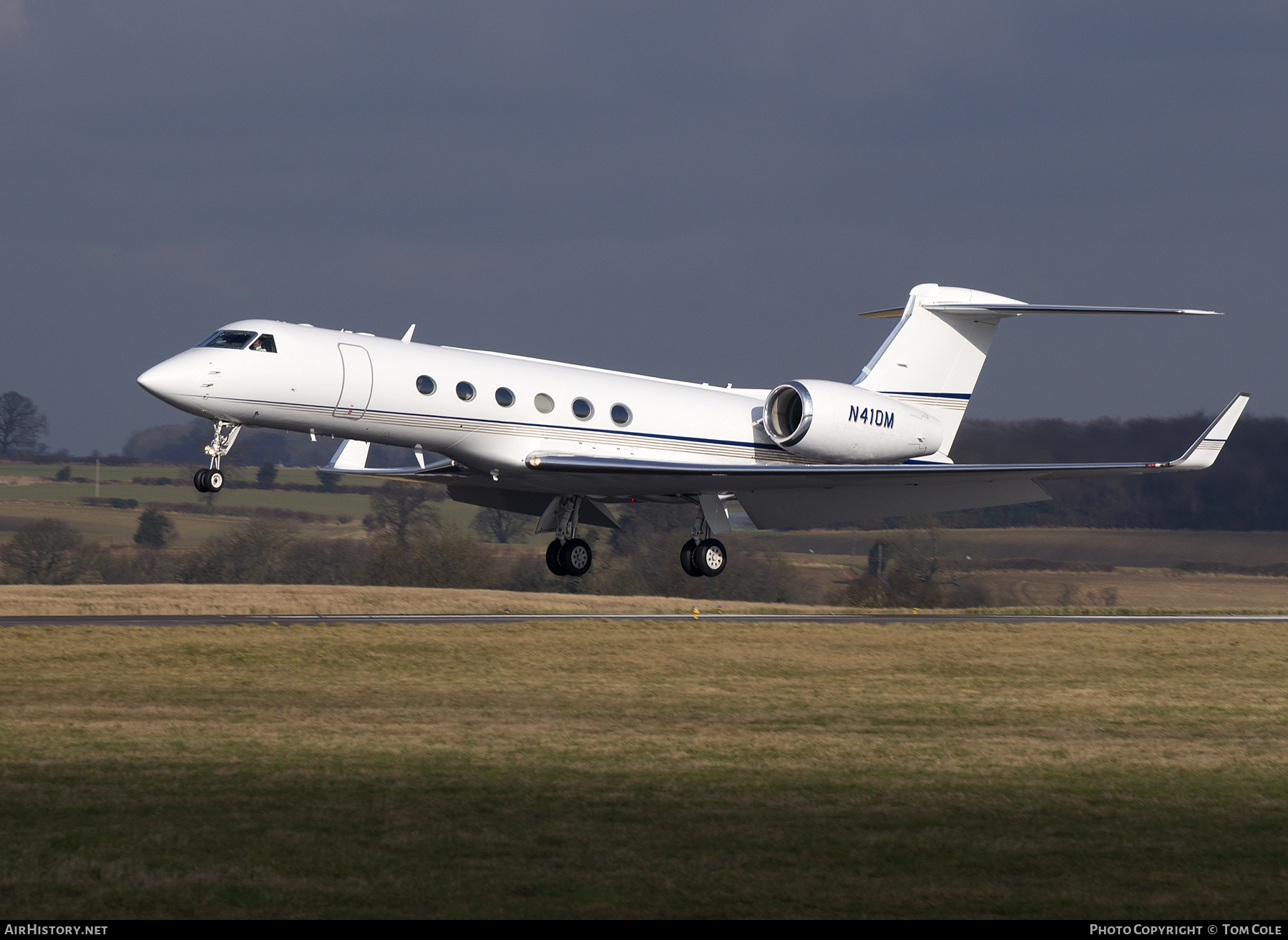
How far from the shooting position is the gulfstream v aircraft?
21.1m

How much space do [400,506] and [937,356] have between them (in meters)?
57.0

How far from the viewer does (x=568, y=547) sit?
26938 millimetres

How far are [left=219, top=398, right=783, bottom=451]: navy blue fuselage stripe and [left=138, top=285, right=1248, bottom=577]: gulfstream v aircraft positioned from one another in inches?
1.0

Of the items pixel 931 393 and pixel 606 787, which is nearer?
pixel 606 787

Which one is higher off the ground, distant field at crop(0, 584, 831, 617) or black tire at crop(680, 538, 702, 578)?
black tire at crop(680, 538, 702, 578)

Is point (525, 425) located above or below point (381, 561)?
above

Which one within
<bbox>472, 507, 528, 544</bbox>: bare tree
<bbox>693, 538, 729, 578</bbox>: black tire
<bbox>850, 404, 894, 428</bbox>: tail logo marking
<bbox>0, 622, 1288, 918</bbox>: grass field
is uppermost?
<bbox>850, 404, 894, 428</bbox>: tail logo marking

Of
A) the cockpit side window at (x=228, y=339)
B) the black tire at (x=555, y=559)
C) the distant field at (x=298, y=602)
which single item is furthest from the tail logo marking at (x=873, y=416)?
the distant field at (x=298, y=602)

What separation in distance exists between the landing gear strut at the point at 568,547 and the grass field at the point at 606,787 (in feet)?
8.96

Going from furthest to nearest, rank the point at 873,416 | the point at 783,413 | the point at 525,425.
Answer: the point at 783,413 < the point at 873,416 < the point at 525,425

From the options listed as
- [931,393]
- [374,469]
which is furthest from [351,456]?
[931,393]

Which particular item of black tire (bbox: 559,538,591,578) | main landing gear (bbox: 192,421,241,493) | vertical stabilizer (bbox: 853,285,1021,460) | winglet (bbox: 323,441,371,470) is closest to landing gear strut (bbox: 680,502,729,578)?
black tire (bbox: 559,538,591,578)

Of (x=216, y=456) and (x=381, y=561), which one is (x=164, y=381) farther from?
(x=381, y=561)

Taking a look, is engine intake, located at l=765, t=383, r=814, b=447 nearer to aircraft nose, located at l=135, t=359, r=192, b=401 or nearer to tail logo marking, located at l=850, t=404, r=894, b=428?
tail logo marking, located at l=850, t=404, r=894, b=428
